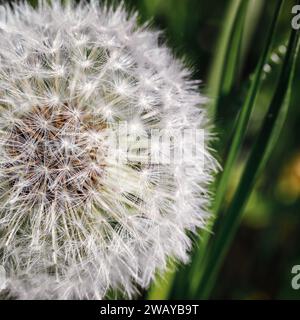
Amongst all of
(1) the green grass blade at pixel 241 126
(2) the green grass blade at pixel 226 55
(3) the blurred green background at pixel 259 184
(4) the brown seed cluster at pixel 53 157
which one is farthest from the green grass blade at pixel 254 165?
(3) the blurred green background at pixel 259 184

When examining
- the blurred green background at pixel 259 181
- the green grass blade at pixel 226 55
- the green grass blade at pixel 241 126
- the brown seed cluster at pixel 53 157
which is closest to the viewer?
the brown seed cluster at pixel 53 157

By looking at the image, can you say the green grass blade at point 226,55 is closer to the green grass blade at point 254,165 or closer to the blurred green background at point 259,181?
the green grass blade at point 254,165

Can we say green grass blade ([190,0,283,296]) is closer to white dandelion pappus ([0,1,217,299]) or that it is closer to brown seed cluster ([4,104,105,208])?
white dandelion pappus ([0,1,217,299])

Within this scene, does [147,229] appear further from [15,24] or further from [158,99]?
[15,24]

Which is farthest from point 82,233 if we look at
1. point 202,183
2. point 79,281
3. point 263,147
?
point 263,147

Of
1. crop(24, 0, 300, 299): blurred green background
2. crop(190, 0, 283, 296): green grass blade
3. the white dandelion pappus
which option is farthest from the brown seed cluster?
crop(24, 0, 300, 299): blurred green background
